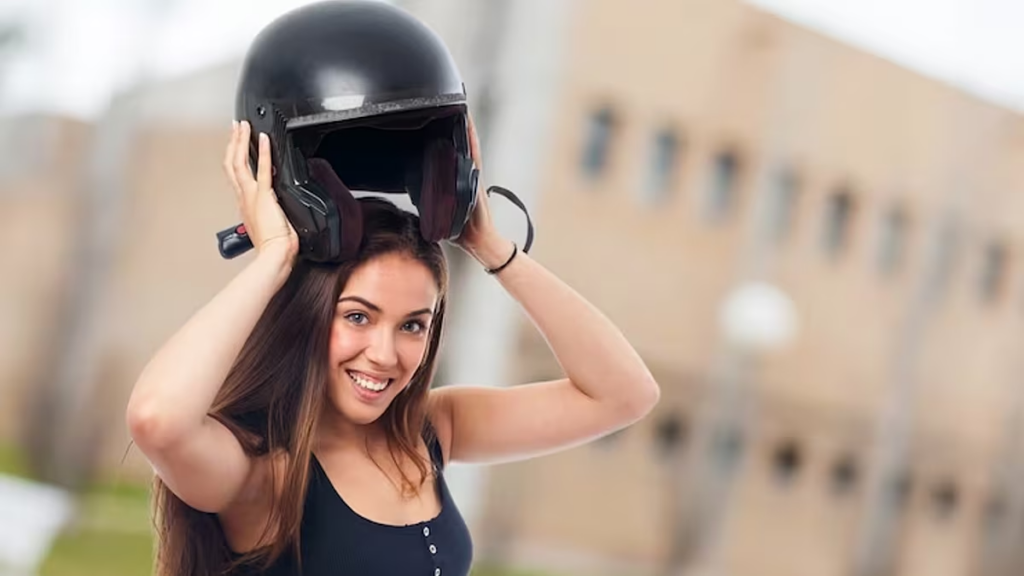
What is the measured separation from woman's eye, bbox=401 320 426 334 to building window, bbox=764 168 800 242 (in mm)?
6895

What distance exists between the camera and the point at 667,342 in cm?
773

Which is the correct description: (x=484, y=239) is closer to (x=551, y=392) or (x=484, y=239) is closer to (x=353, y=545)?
(x=551, y=392)

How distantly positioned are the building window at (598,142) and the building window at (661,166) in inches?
12.3

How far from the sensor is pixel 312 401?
1201 mm

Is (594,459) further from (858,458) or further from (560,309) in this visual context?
(560,309)

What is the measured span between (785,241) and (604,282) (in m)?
1.31

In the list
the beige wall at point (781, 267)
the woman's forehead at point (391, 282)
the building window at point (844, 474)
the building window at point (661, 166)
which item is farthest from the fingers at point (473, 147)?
the building window at point (844, 474)

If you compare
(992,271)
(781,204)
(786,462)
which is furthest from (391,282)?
(992,271)

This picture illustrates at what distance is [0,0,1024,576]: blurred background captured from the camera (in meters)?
5.54

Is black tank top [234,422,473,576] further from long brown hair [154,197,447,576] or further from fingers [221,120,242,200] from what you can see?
fingers [221,120,242,200]

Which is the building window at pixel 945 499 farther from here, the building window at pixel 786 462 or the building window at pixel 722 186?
the building window at pixel 722 186

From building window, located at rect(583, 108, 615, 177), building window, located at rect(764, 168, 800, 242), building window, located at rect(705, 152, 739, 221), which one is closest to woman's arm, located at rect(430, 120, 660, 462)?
building window, located at rect(583, 108, 615, 177)

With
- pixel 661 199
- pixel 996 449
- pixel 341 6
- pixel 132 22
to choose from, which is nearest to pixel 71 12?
pixel 132 22

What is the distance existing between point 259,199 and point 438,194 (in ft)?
0.52
